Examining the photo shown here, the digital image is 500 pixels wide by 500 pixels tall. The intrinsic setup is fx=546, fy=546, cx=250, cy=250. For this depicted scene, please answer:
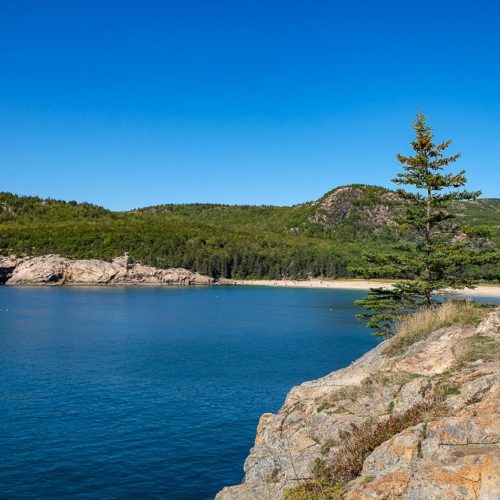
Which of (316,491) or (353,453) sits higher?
(353,453)

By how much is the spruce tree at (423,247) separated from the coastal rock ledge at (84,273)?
157 metres

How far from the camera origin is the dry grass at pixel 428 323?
60.6 ft

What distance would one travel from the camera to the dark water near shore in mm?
21891

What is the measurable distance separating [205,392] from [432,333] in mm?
20028

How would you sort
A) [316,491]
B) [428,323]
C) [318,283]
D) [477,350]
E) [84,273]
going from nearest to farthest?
1. [316,491]
2. [477,350]
3. [428,323]
4. [84,273]
5. [318,283]

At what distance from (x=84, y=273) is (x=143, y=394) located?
492 feet

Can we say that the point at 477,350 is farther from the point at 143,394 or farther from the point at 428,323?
the point at 143,394

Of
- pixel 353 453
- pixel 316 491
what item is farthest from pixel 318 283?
pixel 316 491

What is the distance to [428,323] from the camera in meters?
19.4

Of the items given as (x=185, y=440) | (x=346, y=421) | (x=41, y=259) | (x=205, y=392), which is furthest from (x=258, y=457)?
(x=41, y=259)

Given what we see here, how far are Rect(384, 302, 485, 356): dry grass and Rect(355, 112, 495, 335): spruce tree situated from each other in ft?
26.8

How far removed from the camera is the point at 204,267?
187625 mm

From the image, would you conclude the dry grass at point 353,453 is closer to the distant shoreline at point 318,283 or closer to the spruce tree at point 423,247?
the spruce tree at point 423,247

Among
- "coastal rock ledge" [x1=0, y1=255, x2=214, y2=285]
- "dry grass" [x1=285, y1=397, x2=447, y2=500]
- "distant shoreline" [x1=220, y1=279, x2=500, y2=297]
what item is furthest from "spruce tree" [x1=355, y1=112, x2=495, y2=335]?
"coastal rock ledge" [x1=0, y1=255, x2=214, y2=285]
